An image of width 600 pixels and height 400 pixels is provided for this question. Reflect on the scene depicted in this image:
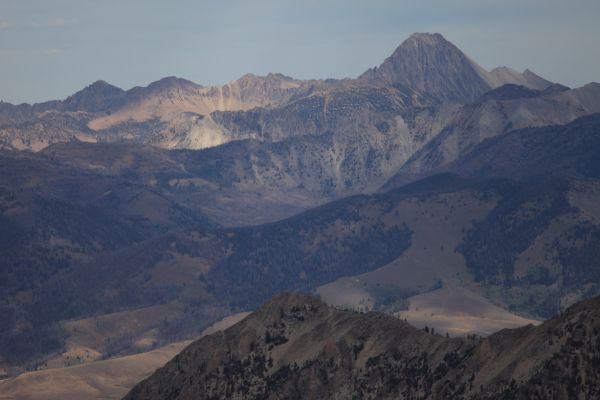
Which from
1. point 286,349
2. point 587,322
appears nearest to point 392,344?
point 286,349

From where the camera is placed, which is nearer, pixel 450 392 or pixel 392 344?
pixel 450 392

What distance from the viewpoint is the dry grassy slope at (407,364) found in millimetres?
146250

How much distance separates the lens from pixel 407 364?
17412 centimetres

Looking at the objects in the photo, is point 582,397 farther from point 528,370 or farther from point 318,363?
point 318,363

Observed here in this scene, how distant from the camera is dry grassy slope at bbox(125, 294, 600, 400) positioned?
146 m

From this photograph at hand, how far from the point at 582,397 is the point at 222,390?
67.0m

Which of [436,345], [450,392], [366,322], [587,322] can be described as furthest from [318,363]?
[587,322]

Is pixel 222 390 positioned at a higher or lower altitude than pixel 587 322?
lower

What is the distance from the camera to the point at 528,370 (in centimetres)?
15012

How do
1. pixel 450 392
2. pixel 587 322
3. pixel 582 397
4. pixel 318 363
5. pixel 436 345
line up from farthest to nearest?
pixel 318 363 < pixel 436 345 < pixel 450 392 < pixel 587 322 < pixel 582 397

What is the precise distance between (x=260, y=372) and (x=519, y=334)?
4617 cm

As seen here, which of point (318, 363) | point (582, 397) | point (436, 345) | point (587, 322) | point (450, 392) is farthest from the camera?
point (318, 363)

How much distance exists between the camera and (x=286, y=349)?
197625 millimetres

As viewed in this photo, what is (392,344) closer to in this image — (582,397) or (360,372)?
(360,372)
